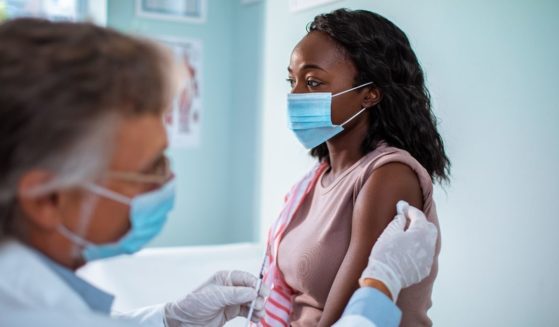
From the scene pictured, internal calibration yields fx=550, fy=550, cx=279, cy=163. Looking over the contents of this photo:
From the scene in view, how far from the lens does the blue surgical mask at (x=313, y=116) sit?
1.48m

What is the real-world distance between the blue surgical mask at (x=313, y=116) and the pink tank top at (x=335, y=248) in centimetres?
13

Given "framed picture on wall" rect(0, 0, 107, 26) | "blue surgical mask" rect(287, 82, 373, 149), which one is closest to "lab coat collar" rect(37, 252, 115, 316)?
"blue surgical mask" rect(287, 82, 373, 149)

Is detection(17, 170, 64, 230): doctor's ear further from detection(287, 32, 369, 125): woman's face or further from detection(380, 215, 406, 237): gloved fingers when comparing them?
detection(287, 32, 369, 125): woman's face

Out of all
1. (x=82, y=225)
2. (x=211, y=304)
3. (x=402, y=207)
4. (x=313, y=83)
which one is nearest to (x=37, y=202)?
(x=82, y=225)

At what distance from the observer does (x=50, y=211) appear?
830 millimetres

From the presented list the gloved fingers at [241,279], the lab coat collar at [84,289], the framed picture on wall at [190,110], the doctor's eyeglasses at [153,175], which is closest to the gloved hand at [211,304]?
the gloved fingers at [241,279]

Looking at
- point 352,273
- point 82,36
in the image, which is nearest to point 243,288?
point 352,273

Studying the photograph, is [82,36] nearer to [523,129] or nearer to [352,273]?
[352,273]

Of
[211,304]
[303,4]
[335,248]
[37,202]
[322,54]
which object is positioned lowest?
[211,304]

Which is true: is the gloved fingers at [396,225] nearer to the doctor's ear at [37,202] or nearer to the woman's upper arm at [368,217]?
the woman's upper arm at [368,217]

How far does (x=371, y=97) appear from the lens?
4.90 ft

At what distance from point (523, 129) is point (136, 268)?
81.6 inches

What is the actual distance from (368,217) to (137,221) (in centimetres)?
57

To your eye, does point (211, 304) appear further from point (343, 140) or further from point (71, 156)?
point (71, 156)
